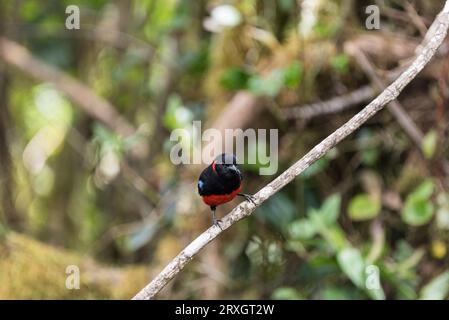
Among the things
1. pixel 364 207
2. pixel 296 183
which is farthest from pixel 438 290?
pixel 296 183

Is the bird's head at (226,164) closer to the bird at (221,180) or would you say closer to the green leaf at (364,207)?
the bird at (221,180)

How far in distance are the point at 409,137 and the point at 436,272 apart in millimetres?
627

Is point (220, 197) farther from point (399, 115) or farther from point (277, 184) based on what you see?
point (399, 115)

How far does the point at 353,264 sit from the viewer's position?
279 cm

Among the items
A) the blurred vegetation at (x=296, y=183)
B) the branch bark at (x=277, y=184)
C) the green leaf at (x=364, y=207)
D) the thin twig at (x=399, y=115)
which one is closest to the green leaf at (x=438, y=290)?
the blurred vegetation at (x=296, y=183)

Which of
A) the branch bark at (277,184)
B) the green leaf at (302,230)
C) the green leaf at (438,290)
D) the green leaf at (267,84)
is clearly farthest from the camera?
the green leaf at (267,84)

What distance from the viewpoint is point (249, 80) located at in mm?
3186

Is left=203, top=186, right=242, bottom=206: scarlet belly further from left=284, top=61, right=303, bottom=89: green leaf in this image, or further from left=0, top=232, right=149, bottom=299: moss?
left=0, top=232, right=149, bottom=299: moss

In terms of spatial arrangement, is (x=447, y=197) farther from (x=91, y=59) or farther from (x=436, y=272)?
(x=91, y=59)

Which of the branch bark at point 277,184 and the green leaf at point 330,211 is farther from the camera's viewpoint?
the green leaf at point 330,211

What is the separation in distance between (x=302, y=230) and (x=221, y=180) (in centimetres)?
105

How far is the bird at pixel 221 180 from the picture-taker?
2072 millimetres

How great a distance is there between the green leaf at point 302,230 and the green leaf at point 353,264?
0.21m

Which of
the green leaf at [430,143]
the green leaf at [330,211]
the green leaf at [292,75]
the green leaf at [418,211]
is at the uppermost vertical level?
the green leaf at [292,75]
